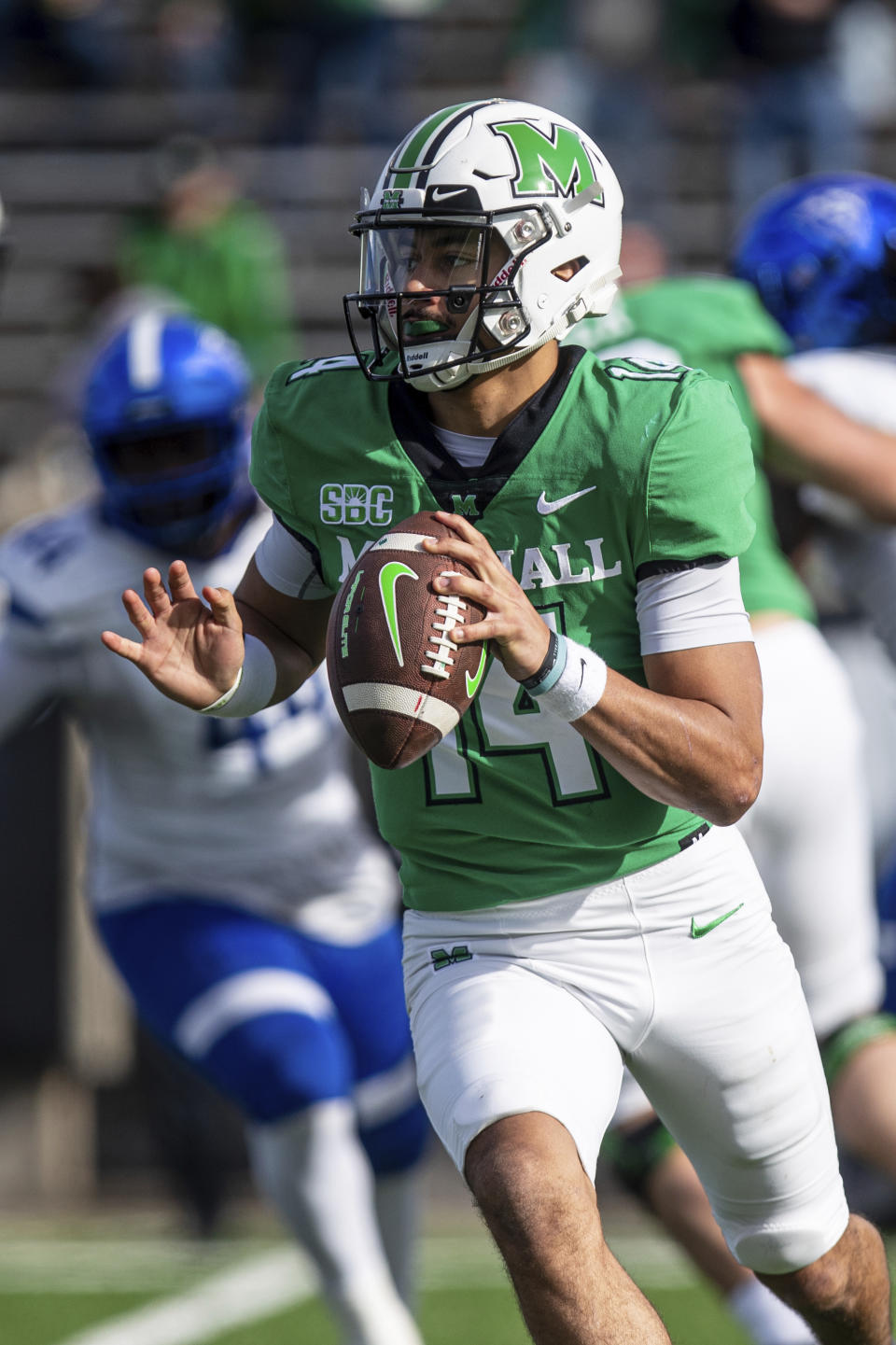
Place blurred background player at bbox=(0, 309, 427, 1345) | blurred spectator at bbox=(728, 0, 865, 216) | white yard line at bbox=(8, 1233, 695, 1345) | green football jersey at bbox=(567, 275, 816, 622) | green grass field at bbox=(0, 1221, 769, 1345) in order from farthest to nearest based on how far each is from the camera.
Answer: blurred spectator at bbox=(728, 0, 865, 216), white yard line at bbox=(8, 1233, 695, 1345), green grass field at bbox=(0, 1221, 769, 1345), blurred background player at bbox=(0, 309, 427, 1345), green football jersey at bbox=(567, 275, 816, 622)

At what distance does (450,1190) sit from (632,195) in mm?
5229

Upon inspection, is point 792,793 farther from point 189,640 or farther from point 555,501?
point 189,640

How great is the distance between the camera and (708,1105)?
2.71m

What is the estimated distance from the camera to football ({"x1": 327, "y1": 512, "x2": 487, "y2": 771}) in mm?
2367

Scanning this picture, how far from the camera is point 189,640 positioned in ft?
8.89

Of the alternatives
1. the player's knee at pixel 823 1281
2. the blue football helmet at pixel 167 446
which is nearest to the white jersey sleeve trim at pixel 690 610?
the player's knee at pixel 823 1281

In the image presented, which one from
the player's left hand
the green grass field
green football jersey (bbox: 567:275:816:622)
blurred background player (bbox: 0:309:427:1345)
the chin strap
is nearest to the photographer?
the player's left hand

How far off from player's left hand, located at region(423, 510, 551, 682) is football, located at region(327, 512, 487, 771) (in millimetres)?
34

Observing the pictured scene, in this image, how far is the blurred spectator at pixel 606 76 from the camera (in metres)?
9.25

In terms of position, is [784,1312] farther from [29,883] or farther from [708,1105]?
[29,883]

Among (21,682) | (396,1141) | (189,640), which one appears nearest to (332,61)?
(21,682)

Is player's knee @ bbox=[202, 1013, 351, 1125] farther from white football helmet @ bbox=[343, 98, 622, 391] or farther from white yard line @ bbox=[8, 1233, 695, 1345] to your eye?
white football helmet @ bbox=[343, 98, 622, 391]

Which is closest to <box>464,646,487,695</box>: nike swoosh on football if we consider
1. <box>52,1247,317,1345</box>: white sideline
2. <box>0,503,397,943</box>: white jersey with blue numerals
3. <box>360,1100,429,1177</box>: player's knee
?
<box>0,503,397,943</box>: white jersey with blue numerals

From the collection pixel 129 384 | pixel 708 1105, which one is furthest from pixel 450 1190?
pixel 708 1105
